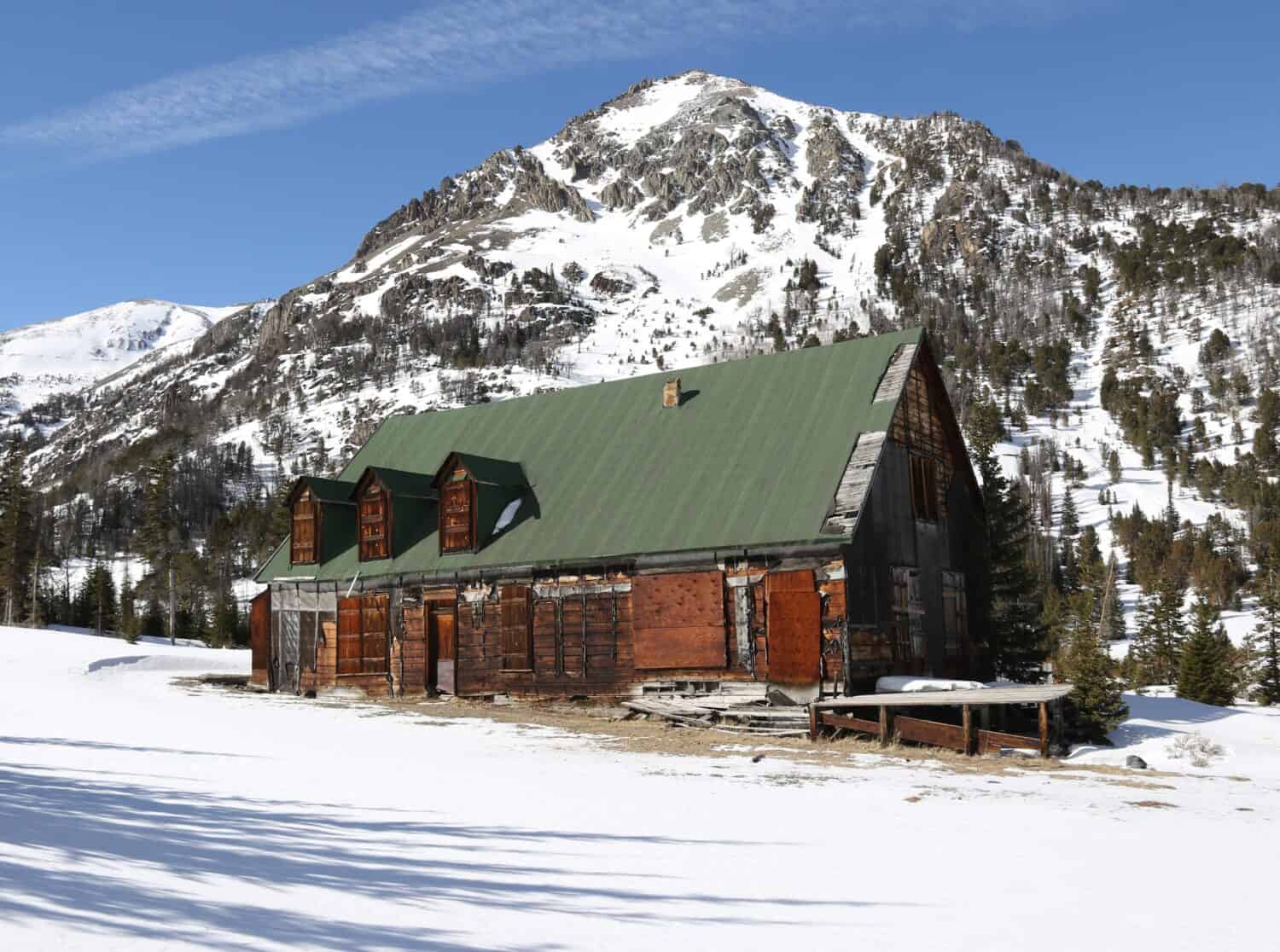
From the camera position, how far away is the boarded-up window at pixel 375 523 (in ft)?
101

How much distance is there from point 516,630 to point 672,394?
25.7ft

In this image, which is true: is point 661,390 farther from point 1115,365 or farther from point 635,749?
point 1115,365

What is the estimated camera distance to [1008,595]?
34.1 metres

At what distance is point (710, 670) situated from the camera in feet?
80.3

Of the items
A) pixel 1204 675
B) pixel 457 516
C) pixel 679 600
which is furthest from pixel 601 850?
pixel 1204 675

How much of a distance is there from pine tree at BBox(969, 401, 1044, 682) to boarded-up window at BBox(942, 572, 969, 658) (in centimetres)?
112

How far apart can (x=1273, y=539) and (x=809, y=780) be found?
120201mm

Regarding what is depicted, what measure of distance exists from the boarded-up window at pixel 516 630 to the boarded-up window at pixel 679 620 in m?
3.23

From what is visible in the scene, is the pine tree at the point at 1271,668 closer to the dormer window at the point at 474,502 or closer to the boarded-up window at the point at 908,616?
the boarded-up window at the point at 908,616

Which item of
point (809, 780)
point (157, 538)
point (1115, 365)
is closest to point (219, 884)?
point (809, 780)

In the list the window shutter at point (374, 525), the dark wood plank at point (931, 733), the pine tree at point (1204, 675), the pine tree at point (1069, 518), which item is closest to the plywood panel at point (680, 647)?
the dark wood plank at point (931, 733)

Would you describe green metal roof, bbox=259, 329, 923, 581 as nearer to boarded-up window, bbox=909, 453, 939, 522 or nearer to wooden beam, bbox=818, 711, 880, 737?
boarded-up window, bbox=909, 453, 939, 522

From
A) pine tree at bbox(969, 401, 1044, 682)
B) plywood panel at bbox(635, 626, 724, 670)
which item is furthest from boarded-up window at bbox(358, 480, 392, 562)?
pine tree at bbox(969, 401, 1044, 682)

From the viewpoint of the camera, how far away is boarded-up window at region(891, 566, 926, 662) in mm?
24984
